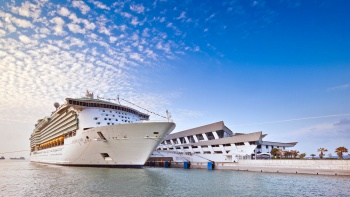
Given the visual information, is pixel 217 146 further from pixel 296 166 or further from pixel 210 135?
pixel 296 166

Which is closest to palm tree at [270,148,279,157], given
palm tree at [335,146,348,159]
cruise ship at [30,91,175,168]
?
palm tree at [335,146,348,159]

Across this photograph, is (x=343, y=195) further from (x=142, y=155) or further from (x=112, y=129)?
(x=112, y=129)

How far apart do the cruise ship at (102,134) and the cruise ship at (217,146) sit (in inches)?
763

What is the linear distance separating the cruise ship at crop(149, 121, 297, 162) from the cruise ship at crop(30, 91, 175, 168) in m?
19.4

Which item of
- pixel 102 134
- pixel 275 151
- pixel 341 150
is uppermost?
pixel 102 134

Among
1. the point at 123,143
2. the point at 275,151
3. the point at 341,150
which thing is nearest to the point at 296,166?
the point at 341,150

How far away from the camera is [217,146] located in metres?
65.9

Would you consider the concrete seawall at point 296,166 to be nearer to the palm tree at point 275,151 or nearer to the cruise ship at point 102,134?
the cruise ship at point 102,134

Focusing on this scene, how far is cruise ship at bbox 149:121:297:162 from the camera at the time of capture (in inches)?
2290

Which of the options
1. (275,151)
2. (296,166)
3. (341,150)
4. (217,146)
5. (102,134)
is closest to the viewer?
(296,166)

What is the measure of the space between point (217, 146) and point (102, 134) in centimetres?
3501

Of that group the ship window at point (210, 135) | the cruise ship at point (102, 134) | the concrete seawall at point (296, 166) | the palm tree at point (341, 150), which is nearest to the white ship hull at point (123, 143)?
the cruise ship at point (102, 134)

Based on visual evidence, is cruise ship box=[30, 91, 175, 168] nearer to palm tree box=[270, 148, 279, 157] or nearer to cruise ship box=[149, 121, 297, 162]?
cruise ship box=[149, 121, 297, 162]

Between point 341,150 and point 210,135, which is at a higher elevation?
point 210,135
